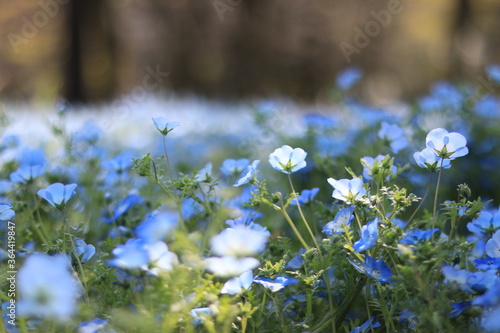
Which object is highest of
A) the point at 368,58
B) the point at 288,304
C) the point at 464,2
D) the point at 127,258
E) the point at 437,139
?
the point at 464,2

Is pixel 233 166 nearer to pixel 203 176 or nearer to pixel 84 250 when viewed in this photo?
pixel 203 176

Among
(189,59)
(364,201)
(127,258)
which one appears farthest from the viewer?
(189,59)

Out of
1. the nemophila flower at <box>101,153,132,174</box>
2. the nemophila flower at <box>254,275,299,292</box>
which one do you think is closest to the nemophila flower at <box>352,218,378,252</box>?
the nemophila flower at <box>254,275,299,292</box>

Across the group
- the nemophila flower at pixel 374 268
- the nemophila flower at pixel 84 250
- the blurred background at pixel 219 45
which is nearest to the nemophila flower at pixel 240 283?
the nemophila flower at pixel 374 268

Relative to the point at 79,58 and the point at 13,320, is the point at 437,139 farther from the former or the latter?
the point at 79,58

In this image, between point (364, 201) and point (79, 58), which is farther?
point (79, 58)

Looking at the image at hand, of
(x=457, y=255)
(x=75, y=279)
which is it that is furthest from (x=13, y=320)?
(x=457, y=255)

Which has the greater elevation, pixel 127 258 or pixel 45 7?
pixel 45 7

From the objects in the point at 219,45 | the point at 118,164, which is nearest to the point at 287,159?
the point at 118,164
